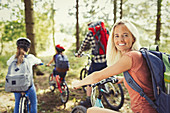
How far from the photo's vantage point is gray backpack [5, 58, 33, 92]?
3.03 metres

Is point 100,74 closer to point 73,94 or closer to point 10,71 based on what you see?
point 10,71

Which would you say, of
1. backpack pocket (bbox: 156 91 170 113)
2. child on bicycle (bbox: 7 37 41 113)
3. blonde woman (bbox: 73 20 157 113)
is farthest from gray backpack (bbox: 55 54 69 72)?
backpack pocket (bbox: 156 91 170 113)

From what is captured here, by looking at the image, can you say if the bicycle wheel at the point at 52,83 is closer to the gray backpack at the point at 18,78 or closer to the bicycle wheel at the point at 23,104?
the bicycle wheel at the point at 23,104

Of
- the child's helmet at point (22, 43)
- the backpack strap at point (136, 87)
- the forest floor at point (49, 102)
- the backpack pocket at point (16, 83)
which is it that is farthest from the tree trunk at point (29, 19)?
the backpack strap at point (136, 87)

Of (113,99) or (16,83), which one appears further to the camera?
(113,99)

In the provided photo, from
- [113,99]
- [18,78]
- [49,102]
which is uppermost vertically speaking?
[18,78]

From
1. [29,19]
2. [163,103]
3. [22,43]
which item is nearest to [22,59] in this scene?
[22,43]

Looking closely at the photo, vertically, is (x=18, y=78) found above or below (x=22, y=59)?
below

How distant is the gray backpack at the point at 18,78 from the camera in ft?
9.94

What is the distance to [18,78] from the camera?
10.0 feet

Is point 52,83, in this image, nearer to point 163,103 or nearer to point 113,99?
point 113,99

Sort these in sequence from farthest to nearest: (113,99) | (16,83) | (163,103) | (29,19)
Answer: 1. (29,19)
2. (113,99)
3. (16,83)
4. (163,103)

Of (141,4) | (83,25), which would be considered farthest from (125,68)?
(83,25)

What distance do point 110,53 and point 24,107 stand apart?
2524mm
